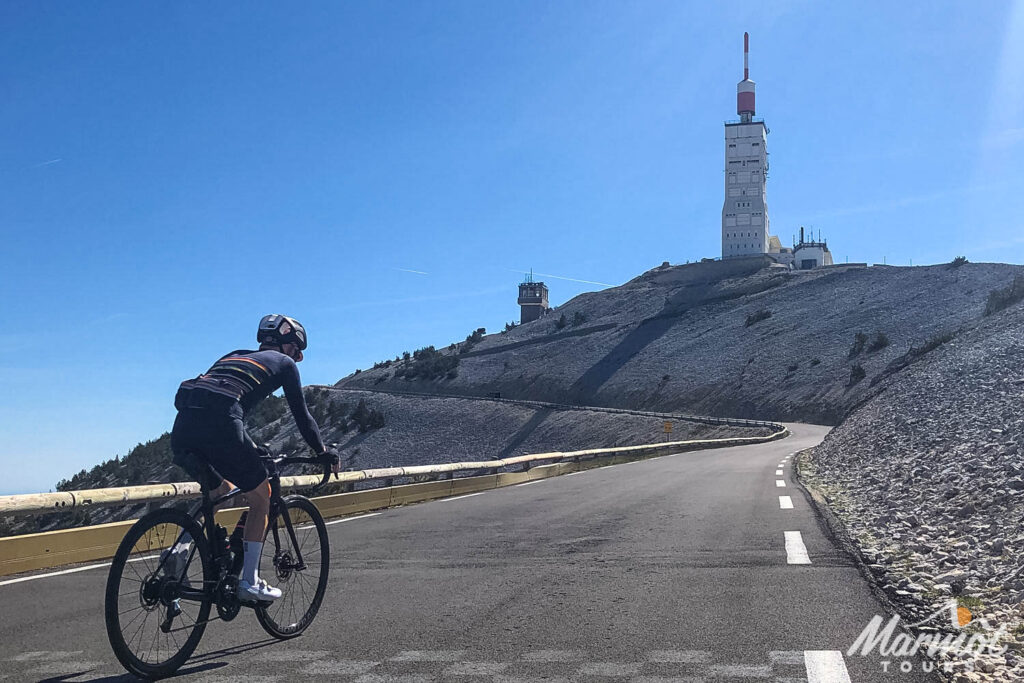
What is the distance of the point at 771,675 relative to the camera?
443 cm

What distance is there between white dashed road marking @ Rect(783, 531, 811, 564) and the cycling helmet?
4.94 meters

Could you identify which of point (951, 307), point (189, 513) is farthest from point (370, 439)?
point (189, 513)

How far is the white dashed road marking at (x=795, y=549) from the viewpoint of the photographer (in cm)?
791

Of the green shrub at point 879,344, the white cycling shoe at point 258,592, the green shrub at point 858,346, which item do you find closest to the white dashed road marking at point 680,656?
the white cycling shoe at point 258,592

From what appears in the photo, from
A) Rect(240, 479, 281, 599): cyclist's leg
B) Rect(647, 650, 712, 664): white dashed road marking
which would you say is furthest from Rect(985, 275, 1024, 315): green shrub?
Rect(240, 479, 281, 599): cyclist's leg

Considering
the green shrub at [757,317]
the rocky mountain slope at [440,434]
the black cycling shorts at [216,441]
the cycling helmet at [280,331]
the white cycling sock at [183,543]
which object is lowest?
the rocky mountain slope at [440,434]

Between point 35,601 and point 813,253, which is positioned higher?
point 813,253

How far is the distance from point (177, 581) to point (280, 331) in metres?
1.62

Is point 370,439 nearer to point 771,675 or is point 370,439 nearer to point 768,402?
point 768,402

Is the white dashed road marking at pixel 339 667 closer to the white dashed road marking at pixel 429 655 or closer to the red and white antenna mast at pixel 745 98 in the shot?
the white dashed road marking at pixel 429 655

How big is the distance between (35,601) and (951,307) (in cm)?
9019

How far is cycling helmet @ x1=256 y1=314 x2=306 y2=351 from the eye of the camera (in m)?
5.45

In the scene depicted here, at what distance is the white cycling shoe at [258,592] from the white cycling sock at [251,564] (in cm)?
3

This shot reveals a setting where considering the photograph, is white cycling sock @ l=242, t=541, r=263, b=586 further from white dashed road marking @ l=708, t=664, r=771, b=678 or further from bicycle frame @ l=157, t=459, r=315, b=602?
white dashed road marking @ l=708, t=664, r=771, b=678
